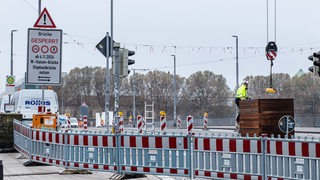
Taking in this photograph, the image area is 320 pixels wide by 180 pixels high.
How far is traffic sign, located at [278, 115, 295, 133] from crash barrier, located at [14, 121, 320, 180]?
414 centimetres

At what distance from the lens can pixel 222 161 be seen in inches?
464

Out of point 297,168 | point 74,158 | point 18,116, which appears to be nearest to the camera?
point 297,168

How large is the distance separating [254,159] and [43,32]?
21.8 feet

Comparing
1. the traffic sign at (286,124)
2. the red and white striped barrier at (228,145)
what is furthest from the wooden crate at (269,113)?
the red and white striped barrier at (228,145)

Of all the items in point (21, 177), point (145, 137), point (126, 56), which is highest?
point (126, 56)

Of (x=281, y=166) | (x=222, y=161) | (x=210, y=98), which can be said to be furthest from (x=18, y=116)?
(x=210, y=98)

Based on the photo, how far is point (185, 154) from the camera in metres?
12.5

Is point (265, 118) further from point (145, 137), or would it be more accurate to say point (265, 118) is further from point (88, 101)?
point (88, 101)

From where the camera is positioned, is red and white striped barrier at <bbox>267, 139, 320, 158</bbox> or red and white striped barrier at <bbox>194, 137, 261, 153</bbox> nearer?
red and white striped barrier at <bbox>267, 139, 320, 158</bbox>

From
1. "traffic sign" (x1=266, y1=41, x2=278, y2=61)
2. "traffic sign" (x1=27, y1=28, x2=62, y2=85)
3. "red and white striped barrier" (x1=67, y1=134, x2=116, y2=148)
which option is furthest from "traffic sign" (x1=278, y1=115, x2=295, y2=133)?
"traffic sign" (x1=266, y1=41, x2=278, y2=61)

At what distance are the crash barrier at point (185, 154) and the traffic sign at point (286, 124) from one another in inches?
163

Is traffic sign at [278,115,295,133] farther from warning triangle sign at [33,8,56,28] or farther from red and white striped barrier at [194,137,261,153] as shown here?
warning triangle sign at [33,8,56,28]

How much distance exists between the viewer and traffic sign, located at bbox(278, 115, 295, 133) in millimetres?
15797

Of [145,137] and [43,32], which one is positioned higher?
[43,32]
